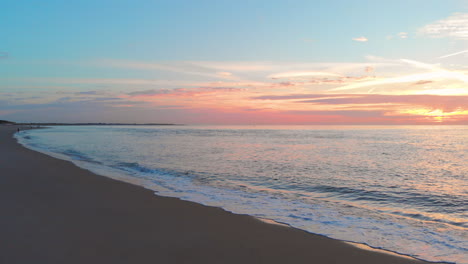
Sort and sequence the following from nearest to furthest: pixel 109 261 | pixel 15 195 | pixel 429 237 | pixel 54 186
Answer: pixel 109 261 → pixel 429 237 → pixel 15 195 → pixel 54 186

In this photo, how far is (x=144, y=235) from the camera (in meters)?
6.34

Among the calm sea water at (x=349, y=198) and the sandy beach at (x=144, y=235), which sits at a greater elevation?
the sandy beach at (x=144, y=235)

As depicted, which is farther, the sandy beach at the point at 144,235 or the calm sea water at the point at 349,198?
the calm sea water at the point at 349,198

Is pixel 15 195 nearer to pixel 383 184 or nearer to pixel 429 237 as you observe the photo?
pixel 429 237

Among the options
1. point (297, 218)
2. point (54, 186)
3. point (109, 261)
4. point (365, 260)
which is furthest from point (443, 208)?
point (54, 186)

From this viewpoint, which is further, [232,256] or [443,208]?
[443,208]

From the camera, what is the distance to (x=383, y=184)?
1425cm

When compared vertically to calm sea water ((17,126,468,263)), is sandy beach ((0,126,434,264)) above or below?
above

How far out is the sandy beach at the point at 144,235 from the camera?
5324 mm

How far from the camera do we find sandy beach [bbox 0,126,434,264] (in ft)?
17.5

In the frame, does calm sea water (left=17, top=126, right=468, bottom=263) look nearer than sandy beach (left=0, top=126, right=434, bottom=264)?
No

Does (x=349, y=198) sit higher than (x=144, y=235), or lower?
lower

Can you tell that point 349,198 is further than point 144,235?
Yes

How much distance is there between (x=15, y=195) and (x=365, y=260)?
33.0 feet
